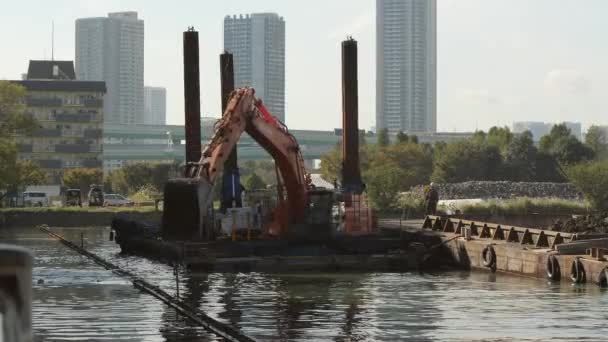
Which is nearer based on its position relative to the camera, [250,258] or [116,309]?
[116,309]

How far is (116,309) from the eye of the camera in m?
25.1

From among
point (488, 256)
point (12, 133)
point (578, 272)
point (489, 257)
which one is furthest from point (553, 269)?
point (12, 133)

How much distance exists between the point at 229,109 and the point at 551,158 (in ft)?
378

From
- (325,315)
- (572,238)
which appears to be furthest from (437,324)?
(572,238)

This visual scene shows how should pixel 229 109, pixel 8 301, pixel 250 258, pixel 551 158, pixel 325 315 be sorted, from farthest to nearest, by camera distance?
pixel 551 158, pixel 229 109, pixel 250 258, pixel 325 315, pixel 8 301

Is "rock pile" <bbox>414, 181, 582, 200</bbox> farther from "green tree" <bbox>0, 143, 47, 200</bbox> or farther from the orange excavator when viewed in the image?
the orange excavator

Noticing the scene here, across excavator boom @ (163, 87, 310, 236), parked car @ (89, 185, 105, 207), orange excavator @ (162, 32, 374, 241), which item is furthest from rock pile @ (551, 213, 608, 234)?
parked car @ (89, 185, 105, 207)

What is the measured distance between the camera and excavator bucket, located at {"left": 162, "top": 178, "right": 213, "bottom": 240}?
45.4m

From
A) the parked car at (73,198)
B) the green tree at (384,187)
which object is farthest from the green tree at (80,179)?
the green tree at (384,187)

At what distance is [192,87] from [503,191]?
7257 centimetres

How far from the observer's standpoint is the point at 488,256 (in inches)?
1544

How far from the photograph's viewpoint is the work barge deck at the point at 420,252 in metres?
33.8

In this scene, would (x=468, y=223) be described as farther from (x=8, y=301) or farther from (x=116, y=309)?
(x=8, y=301)

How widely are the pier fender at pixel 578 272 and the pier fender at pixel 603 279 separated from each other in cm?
105
